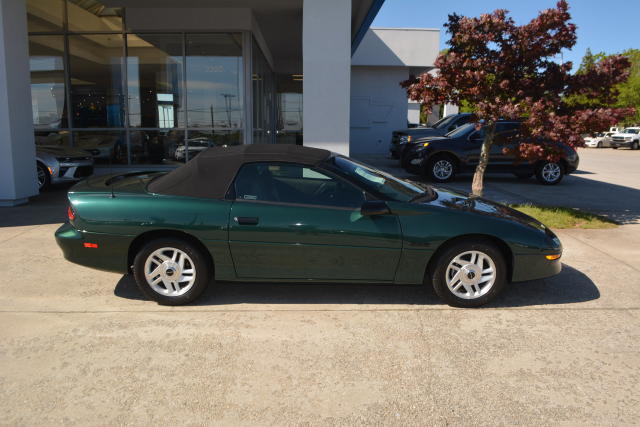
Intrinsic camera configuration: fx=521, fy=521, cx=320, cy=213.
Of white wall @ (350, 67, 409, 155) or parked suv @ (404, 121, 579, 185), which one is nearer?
parked suv @ (404, 121, 579, 185)

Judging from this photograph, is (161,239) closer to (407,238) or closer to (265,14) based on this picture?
(407,238)

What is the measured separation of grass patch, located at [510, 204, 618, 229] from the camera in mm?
8000

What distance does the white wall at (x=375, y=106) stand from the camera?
25.2 m

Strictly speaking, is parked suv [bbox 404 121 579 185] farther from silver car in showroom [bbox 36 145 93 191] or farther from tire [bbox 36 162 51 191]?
tire [bbox 36 162 51 191]

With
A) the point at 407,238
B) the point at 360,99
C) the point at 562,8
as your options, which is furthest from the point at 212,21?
the point at 360,99

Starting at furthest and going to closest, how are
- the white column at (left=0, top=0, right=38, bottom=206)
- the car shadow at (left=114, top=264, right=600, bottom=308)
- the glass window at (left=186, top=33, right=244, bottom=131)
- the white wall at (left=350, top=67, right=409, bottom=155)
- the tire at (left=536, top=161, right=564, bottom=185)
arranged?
the white wall at (left=350, top=67, right=409, bottom=155), the tire at (left=536, top=161, right=564, bottom=185), the glass window at (left=186, top=33, right=244, bottom=131), the white column at (left=0, top=0, right=38, bottom=206), the car shadow at (left=114, top=264, right=600, bottom=308)

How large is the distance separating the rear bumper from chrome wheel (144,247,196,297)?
0.23 meters

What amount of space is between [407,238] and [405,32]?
22.5 meters

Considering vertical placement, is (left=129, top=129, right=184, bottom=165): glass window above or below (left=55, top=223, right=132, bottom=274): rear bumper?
above

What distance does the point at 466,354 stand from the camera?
3.67m

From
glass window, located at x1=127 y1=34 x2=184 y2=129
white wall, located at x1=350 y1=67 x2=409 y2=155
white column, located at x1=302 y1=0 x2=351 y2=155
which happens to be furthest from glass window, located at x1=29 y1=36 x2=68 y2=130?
white wall, located at x1=350 y1=67 x2=409 y2=155

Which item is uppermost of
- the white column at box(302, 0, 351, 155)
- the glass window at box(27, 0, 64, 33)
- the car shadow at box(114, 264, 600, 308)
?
the glass window at box(27, 0, 64, 33)

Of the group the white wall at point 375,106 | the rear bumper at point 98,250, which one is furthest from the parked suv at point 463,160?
the white wall at point 375,106

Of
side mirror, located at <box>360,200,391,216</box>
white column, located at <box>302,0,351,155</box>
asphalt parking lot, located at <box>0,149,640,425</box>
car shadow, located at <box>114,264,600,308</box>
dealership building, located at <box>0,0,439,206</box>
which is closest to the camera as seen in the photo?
asphalt parking lot, located at <box>0,149,640,425</box>
